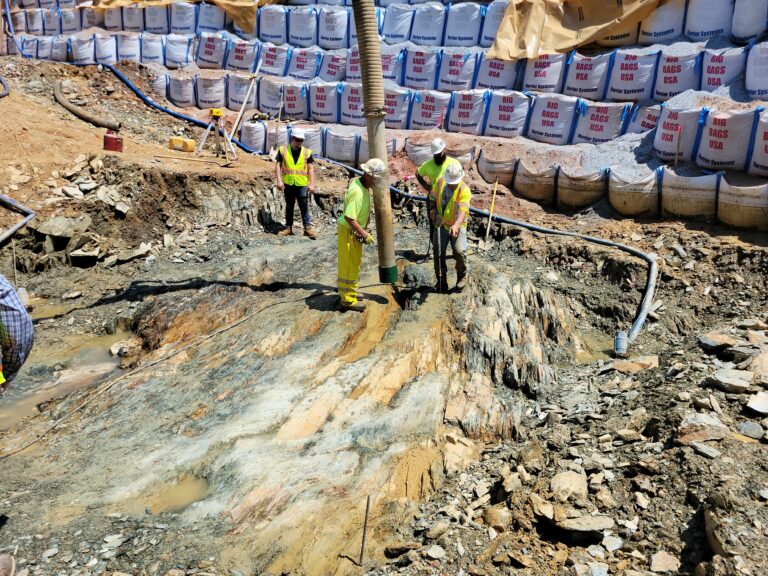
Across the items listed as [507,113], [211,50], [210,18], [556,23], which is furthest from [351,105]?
[210,18]

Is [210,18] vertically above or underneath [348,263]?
above

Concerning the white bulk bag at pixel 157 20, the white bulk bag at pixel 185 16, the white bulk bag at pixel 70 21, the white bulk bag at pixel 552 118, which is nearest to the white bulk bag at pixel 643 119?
the white bulk bag at pixel 552 118

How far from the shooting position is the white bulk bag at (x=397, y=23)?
14.9 meters

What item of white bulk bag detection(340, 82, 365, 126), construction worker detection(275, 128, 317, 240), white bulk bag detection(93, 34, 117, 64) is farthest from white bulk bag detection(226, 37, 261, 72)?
construction worker detection(275, 128, 317, 240)

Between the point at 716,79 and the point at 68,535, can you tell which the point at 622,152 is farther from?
the point at 68,535

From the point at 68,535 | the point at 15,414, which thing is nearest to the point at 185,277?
the point at 15,414

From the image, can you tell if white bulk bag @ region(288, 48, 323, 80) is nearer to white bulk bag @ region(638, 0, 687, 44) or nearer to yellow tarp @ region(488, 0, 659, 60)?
yellow tarp @ region(488, 0, 659, 60)

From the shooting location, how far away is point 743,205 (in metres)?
8.65

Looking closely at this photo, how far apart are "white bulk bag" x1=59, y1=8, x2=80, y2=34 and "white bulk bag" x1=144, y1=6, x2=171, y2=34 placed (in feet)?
8.51

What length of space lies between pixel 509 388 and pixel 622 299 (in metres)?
3.00

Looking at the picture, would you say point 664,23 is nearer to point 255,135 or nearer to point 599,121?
point 599,121

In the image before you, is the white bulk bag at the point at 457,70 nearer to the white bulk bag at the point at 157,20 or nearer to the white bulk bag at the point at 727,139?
the white bulk bag at the point at 727,139

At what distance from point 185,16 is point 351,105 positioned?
662 centimetres

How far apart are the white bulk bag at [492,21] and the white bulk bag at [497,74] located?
985 mm
